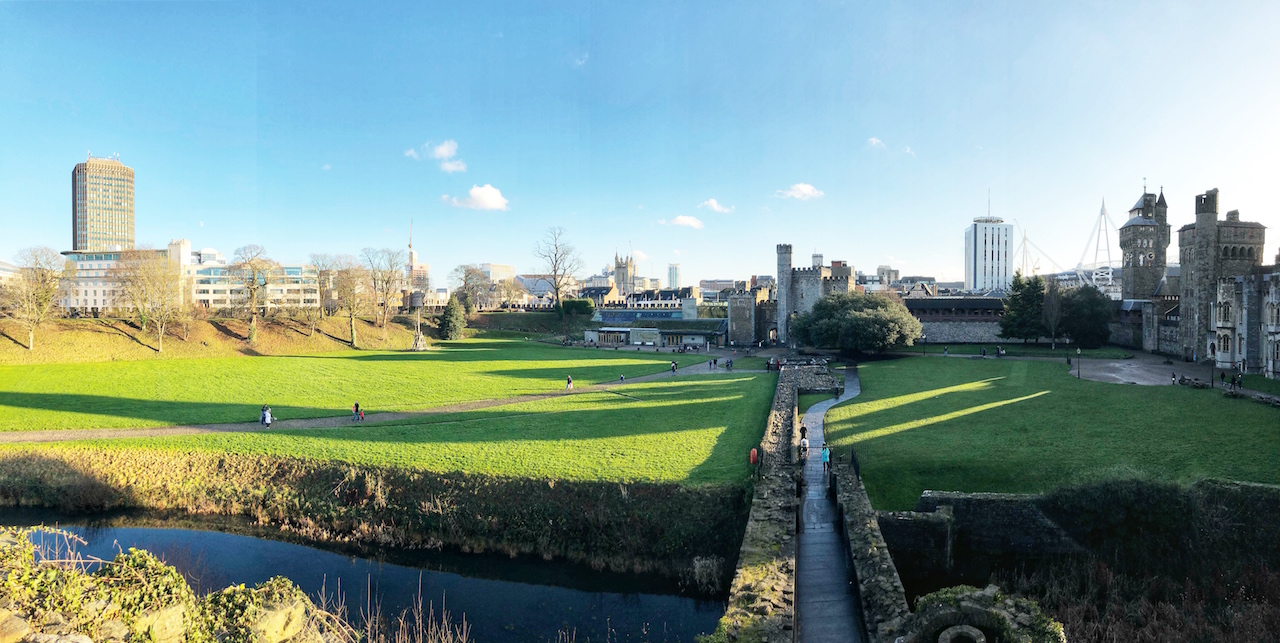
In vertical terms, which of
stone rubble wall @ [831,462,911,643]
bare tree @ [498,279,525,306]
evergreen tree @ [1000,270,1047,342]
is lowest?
stone rubble wall @ [831,462,911,643]

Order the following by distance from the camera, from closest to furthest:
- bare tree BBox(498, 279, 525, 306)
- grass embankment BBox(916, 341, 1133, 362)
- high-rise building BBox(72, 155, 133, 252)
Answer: grass embankment BBox(916, 341, 1133, 362) → bare tree BBox(498, 279, 525, 306) → high-rise building BBox(72, 155, 133, 252)

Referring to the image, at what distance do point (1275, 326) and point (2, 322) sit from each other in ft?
282

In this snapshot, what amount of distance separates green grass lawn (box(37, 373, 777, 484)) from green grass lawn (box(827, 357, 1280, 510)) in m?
4.77

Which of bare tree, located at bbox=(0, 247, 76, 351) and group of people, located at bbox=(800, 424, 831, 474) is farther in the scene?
bare tree, located at bbox=(0, 247, 76, 351)

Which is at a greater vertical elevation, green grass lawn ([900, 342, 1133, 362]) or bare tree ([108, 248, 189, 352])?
bare tree ([108, 248, 189, 352])

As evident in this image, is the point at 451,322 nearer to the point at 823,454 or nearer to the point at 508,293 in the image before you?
the point at 508,293

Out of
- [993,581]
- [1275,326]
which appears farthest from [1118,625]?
[1275,326]

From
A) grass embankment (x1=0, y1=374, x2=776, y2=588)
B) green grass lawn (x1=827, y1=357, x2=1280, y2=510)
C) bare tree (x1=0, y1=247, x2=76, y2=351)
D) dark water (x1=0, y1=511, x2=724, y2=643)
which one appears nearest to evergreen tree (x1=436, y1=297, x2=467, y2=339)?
bare tree (x1=0, y1=247, x2=76, y2=351)

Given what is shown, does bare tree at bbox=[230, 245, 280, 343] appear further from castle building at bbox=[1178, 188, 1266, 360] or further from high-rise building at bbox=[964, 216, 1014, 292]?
high-rise building at bbox=[964, 216, 1014, 292]

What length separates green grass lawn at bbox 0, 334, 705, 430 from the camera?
2745 cm

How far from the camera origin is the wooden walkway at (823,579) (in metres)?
10.7

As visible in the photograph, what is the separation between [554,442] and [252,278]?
5075cm

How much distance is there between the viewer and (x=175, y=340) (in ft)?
168

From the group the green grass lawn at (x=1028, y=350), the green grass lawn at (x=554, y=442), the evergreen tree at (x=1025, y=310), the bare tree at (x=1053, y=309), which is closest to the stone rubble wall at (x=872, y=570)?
the green grass lawn at (x=554, y=442)
